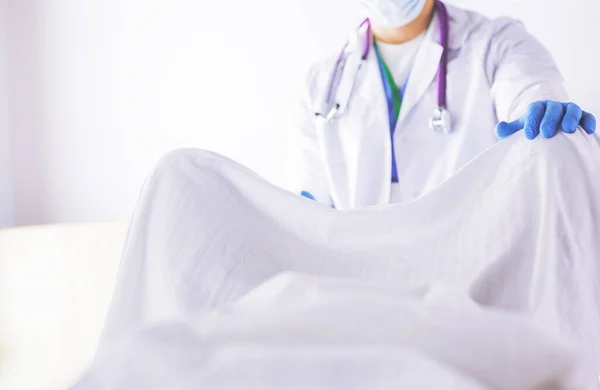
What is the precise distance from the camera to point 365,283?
52 centimetres

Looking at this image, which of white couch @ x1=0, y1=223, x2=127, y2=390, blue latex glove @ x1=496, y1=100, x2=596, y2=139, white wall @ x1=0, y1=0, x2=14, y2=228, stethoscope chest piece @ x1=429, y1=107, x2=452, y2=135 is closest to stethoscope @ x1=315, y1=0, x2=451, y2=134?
stethoscope chest piece @ x1=429, y1=107, x2=452, y2=135

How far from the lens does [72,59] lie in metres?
1.62

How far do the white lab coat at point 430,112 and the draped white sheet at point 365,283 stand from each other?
0.37 metres

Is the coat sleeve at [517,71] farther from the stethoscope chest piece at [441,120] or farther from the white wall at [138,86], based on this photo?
the white wall at [138,86]

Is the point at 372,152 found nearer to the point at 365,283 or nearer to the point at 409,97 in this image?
the point at 409,97

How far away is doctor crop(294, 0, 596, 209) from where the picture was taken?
1024 mm

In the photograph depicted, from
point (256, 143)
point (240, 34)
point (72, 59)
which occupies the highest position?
point (240, 34)

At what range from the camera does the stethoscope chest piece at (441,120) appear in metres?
1.03

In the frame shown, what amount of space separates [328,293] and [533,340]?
0.49 feet

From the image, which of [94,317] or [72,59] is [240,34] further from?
[94,317]

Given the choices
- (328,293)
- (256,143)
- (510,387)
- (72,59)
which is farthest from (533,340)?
(72,59)

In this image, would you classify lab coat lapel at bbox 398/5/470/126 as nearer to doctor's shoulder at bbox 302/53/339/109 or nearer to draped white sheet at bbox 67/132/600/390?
doctor's shoulder at bbox 302/53/339/109

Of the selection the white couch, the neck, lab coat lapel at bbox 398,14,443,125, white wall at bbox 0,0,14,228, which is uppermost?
the neck

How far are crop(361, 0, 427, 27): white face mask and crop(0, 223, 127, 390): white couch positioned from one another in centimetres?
74
